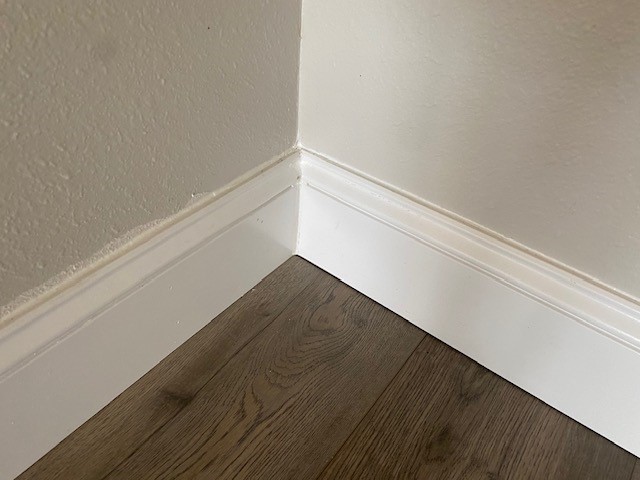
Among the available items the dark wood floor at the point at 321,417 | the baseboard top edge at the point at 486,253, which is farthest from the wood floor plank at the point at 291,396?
the baseboard top edge at the point at 486,253

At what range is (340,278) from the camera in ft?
3.55

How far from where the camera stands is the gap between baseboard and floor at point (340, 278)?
755 mm

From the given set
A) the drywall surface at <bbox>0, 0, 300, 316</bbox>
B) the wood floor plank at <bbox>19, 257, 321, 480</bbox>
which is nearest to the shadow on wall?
the drywall surface at <bbox>0, 0, 300, 316</bbox>

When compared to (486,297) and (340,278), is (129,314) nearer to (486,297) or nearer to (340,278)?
(340,278)

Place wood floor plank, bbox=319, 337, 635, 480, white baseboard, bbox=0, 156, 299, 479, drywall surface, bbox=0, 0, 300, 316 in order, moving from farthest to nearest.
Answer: wood floor plank, bbox=319, 337, 635, 480, white baseboard, bbox=0, 156, 299, 479, drywall surface, bbox=0, 0, 300, 316

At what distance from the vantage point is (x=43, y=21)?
0.58 meters

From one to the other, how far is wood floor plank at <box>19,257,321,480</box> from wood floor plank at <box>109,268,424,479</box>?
0.06ft

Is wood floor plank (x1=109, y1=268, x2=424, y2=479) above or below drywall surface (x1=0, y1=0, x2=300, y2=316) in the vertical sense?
Answer: below

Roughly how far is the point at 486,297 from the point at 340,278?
28 cm

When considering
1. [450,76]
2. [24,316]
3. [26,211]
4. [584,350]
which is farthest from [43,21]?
[584,350]

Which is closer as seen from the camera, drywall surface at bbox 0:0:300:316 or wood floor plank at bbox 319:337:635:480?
drywall surface at bbox 0:0:300:316

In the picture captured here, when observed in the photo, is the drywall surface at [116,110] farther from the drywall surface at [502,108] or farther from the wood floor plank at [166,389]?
the wood floor plank at [166,389]

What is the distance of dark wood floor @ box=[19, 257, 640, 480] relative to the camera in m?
0.81

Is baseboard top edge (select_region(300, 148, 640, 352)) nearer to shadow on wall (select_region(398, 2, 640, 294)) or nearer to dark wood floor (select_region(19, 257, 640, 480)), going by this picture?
shadow on wall (select_region(398, 2, 640, 294))
